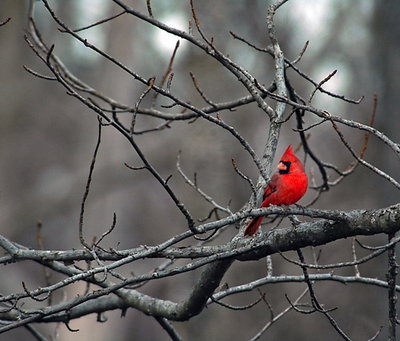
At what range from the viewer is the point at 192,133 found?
11.6m

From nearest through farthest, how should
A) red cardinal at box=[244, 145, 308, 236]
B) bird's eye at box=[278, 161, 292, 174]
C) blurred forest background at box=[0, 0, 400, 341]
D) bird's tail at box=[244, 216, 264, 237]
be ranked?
bird's tail at box=[244, 216, 264, 237], red cardinal at box=[244, 145, 308, 236], bird's eye at box=[278, 161, 292, 174], blurred forest background at box=[0, 0, 400, 341]

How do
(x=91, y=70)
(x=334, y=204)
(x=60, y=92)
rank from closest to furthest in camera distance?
1. (x=334, y=204)
2. (x=60, y=92)
3. (x=91, y=70)

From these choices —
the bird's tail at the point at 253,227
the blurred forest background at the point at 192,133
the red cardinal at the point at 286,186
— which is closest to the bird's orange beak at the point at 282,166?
the red cardinal at the point at 286,186

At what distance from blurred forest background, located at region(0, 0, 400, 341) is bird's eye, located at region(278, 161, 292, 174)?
4350mm

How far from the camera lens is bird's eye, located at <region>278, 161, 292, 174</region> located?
367cm

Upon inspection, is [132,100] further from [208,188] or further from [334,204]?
[334,204]

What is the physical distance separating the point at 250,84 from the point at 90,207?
10.1m

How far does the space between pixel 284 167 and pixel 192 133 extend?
7.91 m

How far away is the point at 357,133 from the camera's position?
1039cm

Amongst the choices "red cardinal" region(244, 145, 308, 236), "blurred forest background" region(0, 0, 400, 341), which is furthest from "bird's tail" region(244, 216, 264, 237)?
"blurred forest background" region(0, 0, 400, 341)

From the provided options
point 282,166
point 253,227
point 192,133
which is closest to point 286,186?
point 282,166

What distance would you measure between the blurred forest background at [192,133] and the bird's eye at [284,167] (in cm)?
435

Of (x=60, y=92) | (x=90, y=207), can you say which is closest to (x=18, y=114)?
(x=60, y=92)

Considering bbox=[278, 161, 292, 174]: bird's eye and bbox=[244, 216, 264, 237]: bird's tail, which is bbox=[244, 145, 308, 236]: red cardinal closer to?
bbox=[278, 161, 292, 174]: bird's eye
